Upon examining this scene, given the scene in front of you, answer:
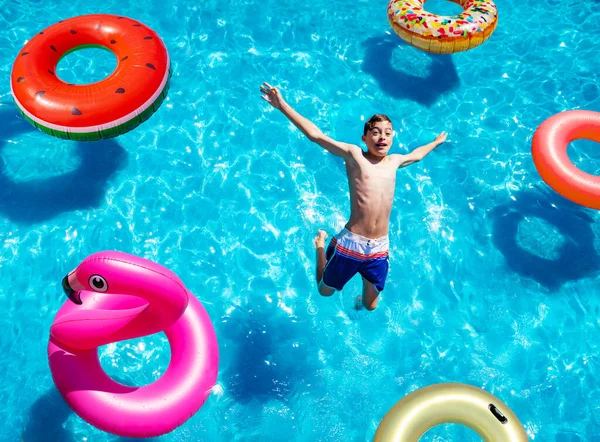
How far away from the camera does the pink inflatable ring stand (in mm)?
4309

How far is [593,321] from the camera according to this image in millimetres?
6488

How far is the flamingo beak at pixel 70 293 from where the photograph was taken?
177 inches

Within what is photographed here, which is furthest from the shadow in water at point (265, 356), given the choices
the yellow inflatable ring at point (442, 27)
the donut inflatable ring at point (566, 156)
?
the yellow inflatable ring at point (442, 27)

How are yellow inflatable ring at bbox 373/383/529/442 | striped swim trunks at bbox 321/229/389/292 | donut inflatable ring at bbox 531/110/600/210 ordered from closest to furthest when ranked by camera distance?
yellow inflatable ring at bbox 373/383/529/442
striped swim trunks at bbox 321/229/389/292
donut inflatable ring at bbox 531/110/600/210

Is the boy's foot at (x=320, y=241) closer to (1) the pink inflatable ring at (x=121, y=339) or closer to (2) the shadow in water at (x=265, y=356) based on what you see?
(2) the shadow in water at (x=265, y=356)

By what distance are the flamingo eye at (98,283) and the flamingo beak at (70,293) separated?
29 cm

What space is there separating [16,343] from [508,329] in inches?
213

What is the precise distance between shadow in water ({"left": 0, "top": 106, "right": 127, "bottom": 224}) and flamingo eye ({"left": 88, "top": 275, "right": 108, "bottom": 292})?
286cm

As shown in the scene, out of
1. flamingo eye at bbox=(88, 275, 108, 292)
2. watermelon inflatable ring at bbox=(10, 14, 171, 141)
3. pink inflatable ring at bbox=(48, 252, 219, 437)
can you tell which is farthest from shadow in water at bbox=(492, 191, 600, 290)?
flamingo eye at bbox=(88, 275, 108, 292)

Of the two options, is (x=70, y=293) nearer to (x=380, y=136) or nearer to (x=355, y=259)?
(x=355, y=259)

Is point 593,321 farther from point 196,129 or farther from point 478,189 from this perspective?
point 196,129

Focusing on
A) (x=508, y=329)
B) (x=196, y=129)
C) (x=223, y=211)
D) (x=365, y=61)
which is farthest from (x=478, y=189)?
(x=196, y=129)

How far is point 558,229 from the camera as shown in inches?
281

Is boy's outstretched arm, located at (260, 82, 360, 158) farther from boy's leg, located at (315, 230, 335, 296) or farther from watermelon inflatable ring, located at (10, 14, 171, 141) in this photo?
watermelon inflatable ring, located at (10, 14, 171, 141)
